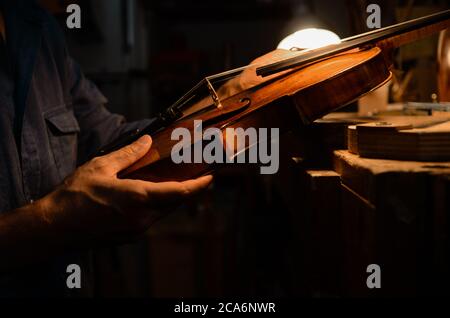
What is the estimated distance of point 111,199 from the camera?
952 mm

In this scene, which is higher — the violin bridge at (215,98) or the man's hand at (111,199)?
the violin bridge at (215,98)

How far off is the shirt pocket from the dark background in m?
1.25

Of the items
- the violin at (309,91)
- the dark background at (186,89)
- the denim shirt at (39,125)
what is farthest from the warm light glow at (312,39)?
the dark background at (186,89)

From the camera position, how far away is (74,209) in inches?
38.8

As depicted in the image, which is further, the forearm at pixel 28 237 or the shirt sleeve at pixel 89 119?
the shirt sleeve at pixel 89 119

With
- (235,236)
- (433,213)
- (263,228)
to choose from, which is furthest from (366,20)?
(235,236)

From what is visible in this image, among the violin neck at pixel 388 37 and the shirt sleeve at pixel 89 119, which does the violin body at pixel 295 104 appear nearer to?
the violin neck at pixel 388 37

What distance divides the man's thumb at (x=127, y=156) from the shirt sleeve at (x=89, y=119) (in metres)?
0.63

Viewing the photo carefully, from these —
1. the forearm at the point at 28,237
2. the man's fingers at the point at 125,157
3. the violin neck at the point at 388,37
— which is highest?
the violin neck at the point at 388,37

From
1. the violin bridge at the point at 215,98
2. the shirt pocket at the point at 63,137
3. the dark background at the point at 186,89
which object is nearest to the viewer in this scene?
the violin bridge at the point at 215,98

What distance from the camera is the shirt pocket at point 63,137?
4.87 ft

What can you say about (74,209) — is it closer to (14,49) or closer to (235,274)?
(14,49)
